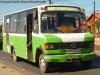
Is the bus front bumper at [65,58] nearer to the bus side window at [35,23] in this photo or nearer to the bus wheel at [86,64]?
the bus wheel at [86,64]

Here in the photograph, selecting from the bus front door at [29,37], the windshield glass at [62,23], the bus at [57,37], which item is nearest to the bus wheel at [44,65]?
the bus at [57,37]

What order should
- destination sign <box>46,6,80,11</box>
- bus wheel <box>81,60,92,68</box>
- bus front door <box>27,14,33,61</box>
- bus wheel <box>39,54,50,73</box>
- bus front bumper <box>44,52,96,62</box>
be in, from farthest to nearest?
bus front door <box>27,14,33,61</box> → bus wheel <box>81,60,92,68</box> → destination sign <box>46,6,80,11</box> → bus wheel <box>39,54,50,73</box> → bus front bumper <box>44,52,96,62</box>

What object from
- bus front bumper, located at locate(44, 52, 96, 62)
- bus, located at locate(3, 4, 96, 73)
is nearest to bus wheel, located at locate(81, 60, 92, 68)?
bus, located at locate(3, 4, 96, 73)

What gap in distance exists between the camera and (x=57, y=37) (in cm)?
1092

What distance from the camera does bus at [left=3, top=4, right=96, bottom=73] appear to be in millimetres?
10922

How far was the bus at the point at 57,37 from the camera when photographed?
10922 mm

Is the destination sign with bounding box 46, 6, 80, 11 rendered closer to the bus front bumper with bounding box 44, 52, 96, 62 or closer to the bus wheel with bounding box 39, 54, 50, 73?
the bus wheel with bounding box 39, 54, 50, 73

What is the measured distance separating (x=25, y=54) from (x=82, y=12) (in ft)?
11.3

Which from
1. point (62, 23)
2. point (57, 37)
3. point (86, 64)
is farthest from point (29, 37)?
point (86, 64)

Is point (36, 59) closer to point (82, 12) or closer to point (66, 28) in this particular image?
point (66, 28)

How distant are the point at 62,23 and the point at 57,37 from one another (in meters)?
0.92

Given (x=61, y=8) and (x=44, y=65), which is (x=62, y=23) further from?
(x=44, y=65)

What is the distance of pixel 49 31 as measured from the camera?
37.2 feet

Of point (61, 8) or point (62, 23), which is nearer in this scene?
point (62, 23)
